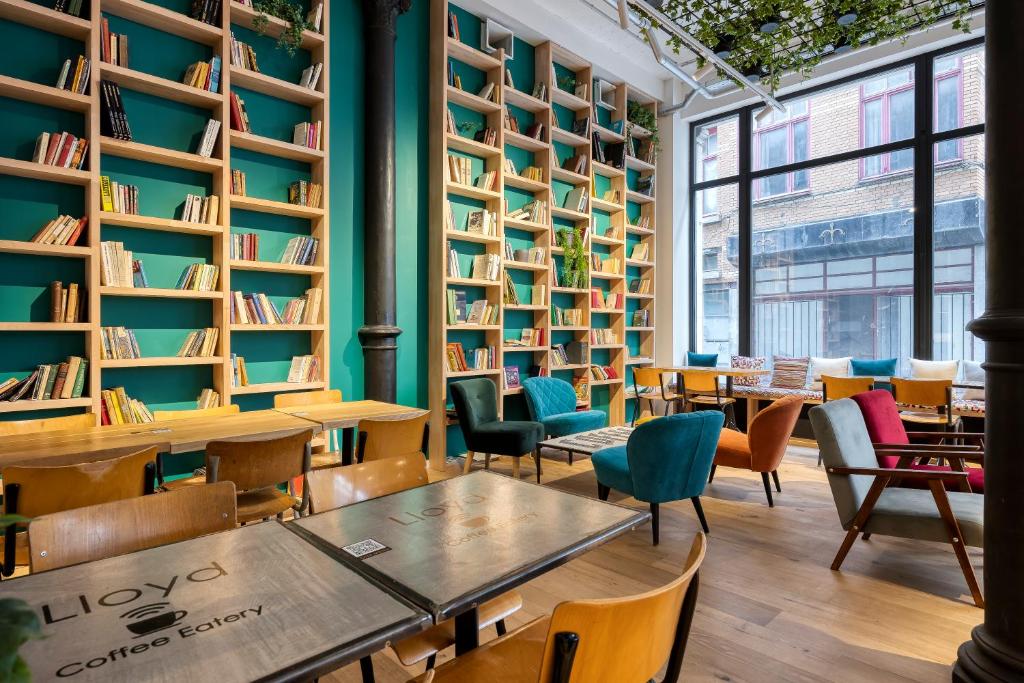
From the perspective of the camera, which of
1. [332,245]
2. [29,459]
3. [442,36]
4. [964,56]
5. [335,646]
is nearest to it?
[335,646]

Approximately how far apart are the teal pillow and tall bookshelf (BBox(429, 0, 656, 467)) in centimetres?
59

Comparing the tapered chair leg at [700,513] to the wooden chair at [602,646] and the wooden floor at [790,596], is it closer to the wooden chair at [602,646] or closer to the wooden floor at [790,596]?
the wooden floor at [790,596]

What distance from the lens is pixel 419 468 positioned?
2.26 metres

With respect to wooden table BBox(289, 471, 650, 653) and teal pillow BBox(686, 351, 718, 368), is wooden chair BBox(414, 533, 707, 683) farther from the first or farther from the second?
teal pillow BBox(686, 351, 718, 368)

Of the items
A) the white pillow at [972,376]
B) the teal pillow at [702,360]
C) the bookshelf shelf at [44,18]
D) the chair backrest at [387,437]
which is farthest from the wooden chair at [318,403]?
the white pillow at [972,376]

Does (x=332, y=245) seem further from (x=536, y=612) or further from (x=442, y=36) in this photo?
(x=536, y=612)

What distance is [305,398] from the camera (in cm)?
411

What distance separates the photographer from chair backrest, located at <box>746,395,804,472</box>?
395cm

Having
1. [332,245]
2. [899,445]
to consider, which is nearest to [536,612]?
[899,445]

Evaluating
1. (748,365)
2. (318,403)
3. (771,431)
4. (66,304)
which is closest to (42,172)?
(66,304)

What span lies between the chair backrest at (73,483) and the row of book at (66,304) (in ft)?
5.78

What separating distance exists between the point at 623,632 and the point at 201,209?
166 inches

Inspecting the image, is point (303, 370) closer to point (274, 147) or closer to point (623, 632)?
point (274, 147)

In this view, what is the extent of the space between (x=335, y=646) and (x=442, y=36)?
5690mm
